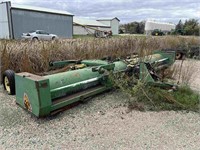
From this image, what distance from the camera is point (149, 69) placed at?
13.4 ft

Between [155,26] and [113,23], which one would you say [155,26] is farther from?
[113,23]

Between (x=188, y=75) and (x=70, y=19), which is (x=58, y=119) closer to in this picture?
(x=188, y=75)

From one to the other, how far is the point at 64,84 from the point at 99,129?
94cm

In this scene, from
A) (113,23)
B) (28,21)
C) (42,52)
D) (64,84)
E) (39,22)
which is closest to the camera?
(64,84)

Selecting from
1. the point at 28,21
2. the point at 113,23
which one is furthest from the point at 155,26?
the point at 113,23

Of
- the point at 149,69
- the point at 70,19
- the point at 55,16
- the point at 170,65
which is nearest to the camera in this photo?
the point at 149,69

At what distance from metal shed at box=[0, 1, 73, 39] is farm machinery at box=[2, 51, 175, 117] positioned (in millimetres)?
16703

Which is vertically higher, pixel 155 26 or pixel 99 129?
pixel 155 26

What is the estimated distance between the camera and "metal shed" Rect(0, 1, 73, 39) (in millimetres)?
22344

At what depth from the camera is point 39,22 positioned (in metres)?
26.0

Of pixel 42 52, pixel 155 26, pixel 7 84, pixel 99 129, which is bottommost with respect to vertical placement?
pixel 99 129

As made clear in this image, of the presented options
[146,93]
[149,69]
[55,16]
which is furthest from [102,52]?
[55,16]

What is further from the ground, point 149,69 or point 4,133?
point 149,69

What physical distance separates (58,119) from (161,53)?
3.99m
